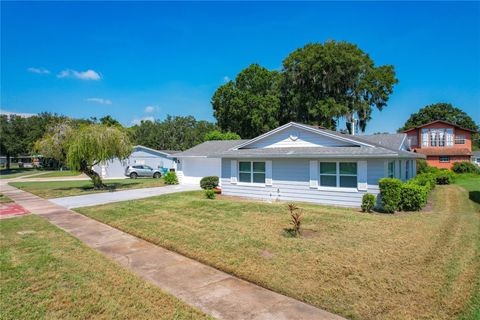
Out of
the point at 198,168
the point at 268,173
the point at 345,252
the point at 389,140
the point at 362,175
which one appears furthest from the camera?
the point at 198,168

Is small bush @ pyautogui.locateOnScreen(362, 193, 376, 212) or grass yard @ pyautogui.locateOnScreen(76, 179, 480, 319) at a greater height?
small bush @ pyautogui.locateOnScreen(362, 193, 376, 212)

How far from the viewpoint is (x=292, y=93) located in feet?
118

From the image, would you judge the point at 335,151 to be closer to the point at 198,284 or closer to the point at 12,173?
the point at 198,284

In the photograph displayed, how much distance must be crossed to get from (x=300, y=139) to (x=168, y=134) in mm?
46633

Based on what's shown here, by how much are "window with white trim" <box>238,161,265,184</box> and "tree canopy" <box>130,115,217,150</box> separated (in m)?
42.8

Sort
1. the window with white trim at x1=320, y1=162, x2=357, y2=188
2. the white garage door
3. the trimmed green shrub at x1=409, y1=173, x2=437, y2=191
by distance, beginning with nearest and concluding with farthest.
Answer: the window with white trim at x1=320, y1=162, x2=357, y2=188
the trimmed green shrub at x1=409, y1=173, x2=437, y2=191
the white garage door

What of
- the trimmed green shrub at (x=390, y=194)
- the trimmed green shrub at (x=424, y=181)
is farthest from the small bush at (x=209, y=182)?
the trimmed green shrub at (x=424, y=181)

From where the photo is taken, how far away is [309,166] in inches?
516

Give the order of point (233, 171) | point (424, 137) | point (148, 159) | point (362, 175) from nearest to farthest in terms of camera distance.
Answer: point (362, 175), point (233, 171), point (148, 159), point (424, 137)

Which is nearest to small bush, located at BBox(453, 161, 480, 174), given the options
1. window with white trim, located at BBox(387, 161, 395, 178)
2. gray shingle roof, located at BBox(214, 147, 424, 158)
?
gray shingle roof, located at BBox(214, 147, 424, 158)

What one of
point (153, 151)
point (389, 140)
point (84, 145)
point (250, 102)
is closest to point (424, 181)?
point (389, 140)

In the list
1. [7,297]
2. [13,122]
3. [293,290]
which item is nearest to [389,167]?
[293,290]

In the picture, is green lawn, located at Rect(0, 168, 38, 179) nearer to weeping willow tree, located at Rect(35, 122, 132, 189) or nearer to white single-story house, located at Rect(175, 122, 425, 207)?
weeping willow tree, located at Rect(35, 122, 132, 189)

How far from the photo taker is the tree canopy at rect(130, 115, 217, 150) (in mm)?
57062
